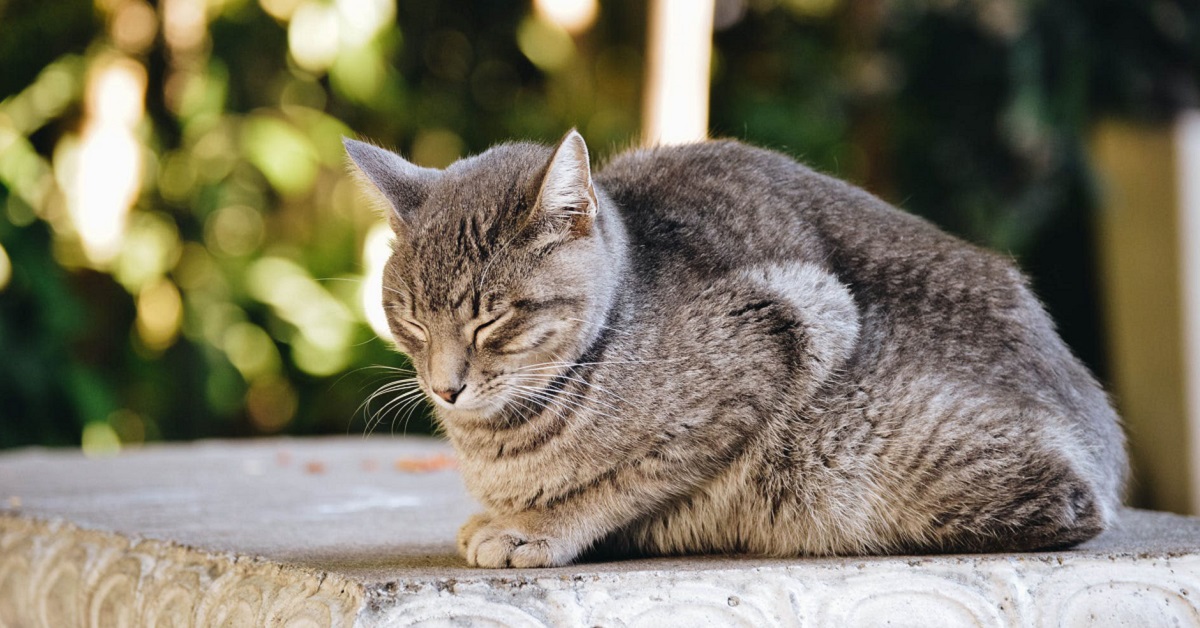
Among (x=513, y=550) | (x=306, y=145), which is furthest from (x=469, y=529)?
(x=306, y=145)

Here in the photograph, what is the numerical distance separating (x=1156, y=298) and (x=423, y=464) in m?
3.67

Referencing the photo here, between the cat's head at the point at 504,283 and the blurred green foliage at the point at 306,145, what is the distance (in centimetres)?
296

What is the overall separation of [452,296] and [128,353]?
173 inches

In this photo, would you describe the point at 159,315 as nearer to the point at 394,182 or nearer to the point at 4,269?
the point at 4,269

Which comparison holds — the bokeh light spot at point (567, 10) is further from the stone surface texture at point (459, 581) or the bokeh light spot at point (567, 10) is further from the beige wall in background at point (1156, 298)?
the stone surface texture at point (459, 581)

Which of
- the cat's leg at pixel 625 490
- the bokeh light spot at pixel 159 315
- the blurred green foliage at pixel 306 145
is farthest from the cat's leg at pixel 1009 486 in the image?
the bokeh light spot at pixel 159 315

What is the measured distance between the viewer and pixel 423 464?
12.1 feet

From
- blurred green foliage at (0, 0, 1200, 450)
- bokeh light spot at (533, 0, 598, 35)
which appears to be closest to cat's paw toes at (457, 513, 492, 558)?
blurred green foliage at (0, 0, 1200, 450)

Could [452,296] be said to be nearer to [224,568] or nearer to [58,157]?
[224,568]

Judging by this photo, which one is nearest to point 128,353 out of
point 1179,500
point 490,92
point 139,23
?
point 139,23

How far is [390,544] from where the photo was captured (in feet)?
7.02

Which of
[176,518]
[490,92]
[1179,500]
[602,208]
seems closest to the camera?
Answer: [602,208]

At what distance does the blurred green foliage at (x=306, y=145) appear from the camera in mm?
5148

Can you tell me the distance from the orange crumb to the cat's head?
173 cm
